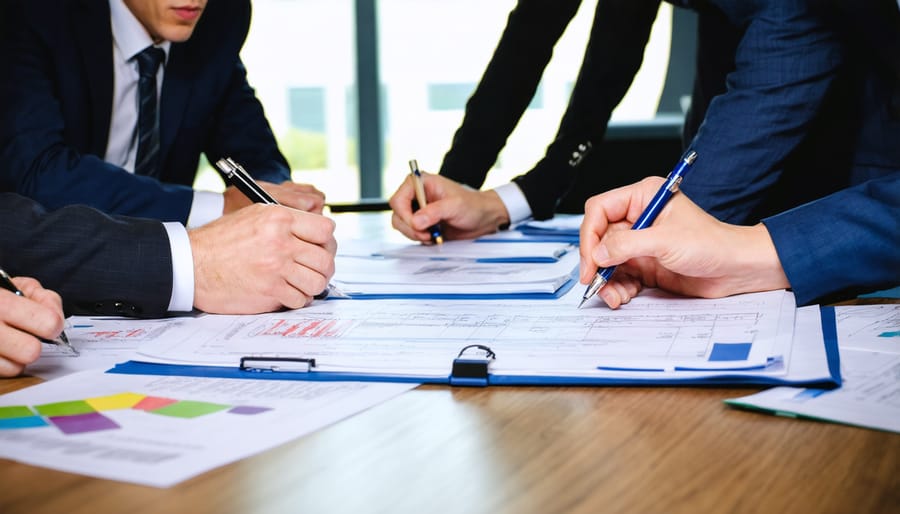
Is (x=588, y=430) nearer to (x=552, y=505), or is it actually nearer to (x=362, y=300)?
(x=552, y=505)

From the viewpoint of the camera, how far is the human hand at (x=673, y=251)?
105 centimetres

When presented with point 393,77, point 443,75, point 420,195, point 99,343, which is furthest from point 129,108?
point 443,75

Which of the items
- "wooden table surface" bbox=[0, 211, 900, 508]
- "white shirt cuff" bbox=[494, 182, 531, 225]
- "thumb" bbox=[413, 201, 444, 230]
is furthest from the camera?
"white shirt cuff" bbox=[494, 182, 531, 225]

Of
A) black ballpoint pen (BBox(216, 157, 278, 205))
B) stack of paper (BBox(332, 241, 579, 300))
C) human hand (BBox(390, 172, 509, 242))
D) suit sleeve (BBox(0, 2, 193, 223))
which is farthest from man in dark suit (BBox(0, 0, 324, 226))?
black ballpoint pen (BBox(216, 157, 278, 205))

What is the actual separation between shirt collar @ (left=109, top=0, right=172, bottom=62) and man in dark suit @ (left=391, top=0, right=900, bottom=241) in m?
0.74

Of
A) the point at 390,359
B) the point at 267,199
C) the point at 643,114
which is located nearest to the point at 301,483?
the point at 390,359

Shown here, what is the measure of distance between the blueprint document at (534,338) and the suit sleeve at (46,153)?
2.62 ft

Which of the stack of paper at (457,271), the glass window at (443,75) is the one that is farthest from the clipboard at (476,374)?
the glass window at (443,75)

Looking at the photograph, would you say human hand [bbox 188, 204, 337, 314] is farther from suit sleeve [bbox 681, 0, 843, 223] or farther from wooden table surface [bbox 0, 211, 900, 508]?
suit sleeve [bbox 681, 0, 843, 223]

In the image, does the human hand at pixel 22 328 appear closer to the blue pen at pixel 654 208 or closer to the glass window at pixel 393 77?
the blue pen at pixel 654 208

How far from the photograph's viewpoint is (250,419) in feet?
2.40

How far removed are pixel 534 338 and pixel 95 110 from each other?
1.45 meters

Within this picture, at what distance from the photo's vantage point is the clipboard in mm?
787

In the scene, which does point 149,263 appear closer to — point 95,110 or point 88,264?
point 88,264
